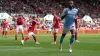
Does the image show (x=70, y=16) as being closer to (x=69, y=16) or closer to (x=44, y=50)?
(x=69, y=16)

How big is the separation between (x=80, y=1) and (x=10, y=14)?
16.3 metres

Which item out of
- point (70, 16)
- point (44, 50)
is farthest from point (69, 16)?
point (44, 50)

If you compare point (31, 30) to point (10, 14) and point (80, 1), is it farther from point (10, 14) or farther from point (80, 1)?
point (80, 1)

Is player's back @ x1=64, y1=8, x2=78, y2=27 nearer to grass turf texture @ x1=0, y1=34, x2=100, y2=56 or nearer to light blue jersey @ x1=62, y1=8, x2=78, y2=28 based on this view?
light blue jersey @ x1=62, y1=8, x2=78, y2=28

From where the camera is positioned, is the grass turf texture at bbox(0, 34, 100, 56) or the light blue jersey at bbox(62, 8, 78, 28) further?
the light blue jersey at bbox(62, 8, 78, 28)

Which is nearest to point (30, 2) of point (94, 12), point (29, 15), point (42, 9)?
point (42, 9)

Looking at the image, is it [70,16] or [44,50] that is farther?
[44,50]

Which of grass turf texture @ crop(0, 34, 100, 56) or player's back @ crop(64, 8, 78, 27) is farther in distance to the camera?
player's back @ crop(64, 8, 78, 27)

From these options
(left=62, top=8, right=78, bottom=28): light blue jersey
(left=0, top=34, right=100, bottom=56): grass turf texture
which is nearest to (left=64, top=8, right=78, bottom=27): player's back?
(left=62, top=8, right=78, bottom=28): light blue jersey

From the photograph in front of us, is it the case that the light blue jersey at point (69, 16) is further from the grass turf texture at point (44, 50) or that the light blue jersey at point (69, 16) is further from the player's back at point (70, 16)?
the grass turf texture at point (44, 50)

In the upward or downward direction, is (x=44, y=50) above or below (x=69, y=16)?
below

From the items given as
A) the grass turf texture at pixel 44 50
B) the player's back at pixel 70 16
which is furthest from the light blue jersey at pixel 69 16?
the grass turf texture at pixel 44 50

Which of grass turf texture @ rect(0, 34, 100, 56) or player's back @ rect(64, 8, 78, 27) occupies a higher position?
player's back @ rect(64, 8, 78, 27)

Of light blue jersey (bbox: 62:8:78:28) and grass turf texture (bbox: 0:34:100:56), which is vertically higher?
light blue jersey (bbox: 62:8:78:28)
